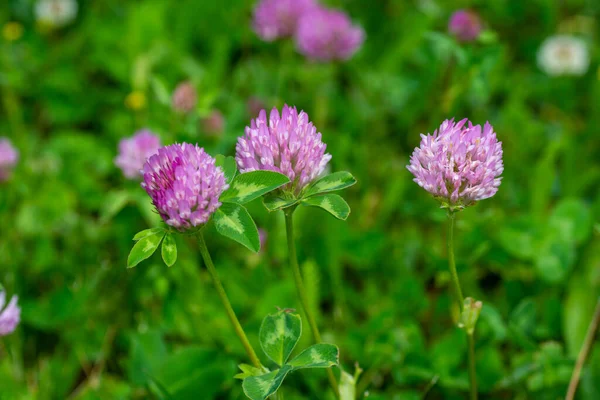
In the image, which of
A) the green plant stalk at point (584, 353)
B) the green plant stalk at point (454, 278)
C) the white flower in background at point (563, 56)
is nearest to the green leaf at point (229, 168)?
Answer: the green plant stalk at point (454, 278)

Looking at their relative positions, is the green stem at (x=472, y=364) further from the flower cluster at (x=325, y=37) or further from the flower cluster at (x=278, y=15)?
the flower cluster at (x=278, y=15)

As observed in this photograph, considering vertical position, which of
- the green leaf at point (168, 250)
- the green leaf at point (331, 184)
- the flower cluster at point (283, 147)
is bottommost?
the green leaf at point (168, 250)

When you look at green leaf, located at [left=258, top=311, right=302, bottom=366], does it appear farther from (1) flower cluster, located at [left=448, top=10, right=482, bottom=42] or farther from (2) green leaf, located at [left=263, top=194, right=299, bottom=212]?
(1) flower cluster, located at [left=448, top=10, right=482, bottom=42]

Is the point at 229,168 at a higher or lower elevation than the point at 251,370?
higher

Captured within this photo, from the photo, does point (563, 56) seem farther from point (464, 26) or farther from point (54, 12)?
point (54, 12)

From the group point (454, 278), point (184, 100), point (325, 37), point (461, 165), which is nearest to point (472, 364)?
point (454, 278)

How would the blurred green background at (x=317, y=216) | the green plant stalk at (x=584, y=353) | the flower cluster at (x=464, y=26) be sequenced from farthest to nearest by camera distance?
the flower cluster at (x=464, y=26), the blurred green background at (x=317, y=216), the green plant stalk at (x=584, y=353)

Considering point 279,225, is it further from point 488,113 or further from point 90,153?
point 488,113

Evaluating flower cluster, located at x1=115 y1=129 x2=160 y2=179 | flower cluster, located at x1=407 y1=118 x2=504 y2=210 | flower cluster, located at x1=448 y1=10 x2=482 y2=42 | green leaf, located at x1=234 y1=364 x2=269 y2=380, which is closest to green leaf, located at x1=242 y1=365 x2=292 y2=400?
green leaf, located at x1=234 y1=364 x2=269 y2=380
